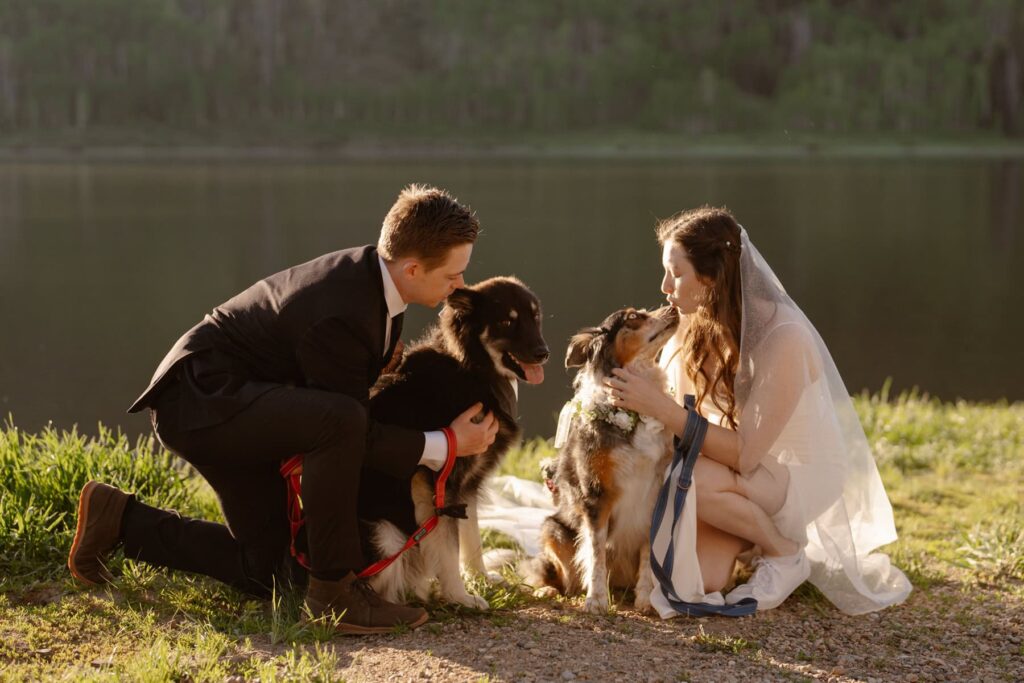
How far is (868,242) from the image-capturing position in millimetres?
40344

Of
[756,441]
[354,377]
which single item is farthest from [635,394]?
[354,377]

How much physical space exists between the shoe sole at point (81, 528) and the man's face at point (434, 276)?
5.89 feet

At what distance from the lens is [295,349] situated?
4621mm

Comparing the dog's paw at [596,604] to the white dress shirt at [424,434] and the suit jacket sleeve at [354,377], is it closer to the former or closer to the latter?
the white dress shirt at [424,434]

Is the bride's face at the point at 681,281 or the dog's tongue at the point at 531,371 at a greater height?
the bride's face at the point at 681,281

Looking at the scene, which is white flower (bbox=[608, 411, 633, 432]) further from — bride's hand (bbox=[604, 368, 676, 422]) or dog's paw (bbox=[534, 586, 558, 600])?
dog's paw (bbox=[534, 586, 558, 600])

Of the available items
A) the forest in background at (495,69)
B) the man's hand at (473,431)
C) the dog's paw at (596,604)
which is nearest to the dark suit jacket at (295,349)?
the man's hand at (473,431)

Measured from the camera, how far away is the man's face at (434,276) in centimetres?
472

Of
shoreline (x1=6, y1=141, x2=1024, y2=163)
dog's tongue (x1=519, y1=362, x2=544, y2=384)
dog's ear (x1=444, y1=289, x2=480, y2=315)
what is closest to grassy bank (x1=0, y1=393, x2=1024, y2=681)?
dog's tongue (x1=519, y1=362, x2=544, y2=384)

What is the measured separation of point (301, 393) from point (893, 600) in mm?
3238

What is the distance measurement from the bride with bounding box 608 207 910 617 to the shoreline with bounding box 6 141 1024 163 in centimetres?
8790

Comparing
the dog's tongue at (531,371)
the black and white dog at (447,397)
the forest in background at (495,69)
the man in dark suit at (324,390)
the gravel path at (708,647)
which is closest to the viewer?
the gravel path at (708,647)

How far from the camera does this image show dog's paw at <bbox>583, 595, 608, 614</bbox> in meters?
5.24

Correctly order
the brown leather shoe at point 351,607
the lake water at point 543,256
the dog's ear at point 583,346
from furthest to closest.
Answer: the lake water at point 543,256 → the dog's ear at point 583,346 → the brown leather shoe at point 351,607
